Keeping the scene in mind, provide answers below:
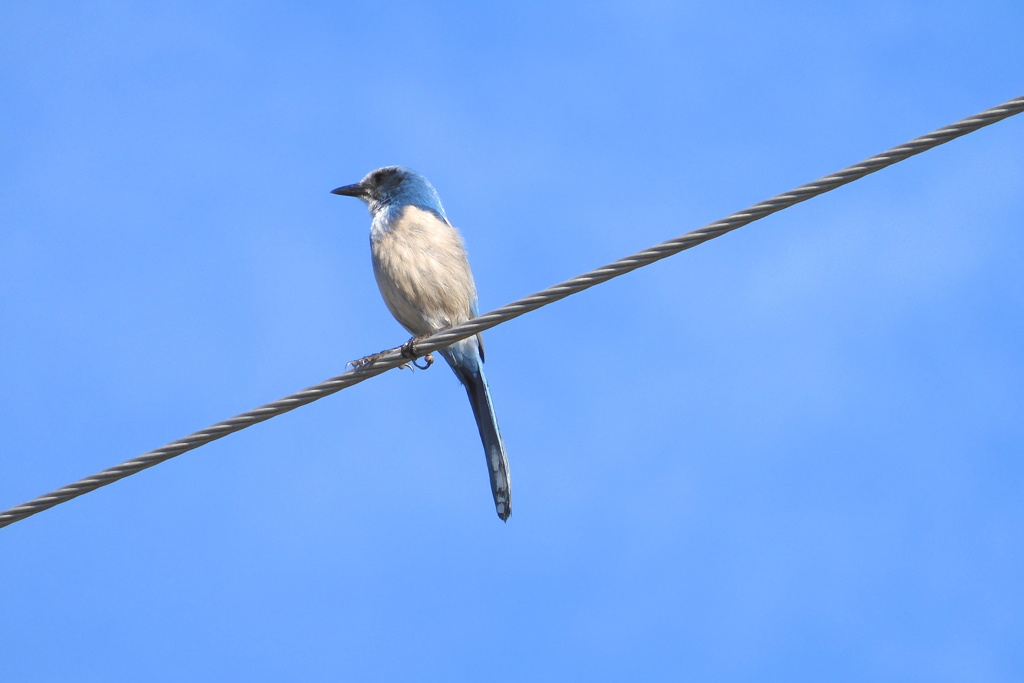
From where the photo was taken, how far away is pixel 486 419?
718cm

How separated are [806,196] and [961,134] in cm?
66

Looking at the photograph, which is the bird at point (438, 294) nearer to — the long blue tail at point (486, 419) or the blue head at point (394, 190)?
the long blue tail at point (486, 419)

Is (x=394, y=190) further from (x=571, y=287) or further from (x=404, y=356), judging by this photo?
(x=571, y=287)

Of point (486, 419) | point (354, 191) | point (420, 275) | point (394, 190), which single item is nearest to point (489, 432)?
point (486, 419)

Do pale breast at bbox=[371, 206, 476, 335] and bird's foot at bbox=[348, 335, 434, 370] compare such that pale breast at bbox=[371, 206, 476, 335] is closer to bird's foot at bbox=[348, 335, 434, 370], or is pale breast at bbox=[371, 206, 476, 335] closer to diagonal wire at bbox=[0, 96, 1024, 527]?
bird's foot at bbox=[348, 335, 434, 370]

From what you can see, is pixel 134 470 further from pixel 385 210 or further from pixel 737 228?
pixel 385 210

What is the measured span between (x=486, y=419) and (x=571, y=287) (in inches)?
114

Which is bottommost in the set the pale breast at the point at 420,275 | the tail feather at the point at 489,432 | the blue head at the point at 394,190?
the tail feather at the point at 489,432

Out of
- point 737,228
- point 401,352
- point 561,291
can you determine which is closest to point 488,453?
point 401,352

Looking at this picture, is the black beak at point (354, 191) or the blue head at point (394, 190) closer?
the blue head at point (394, 190)

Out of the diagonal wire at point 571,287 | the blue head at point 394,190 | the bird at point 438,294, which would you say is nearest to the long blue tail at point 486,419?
the bird at point 438,294

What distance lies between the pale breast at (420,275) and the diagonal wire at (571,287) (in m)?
2.42

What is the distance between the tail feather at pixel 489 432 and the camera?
6.95 meters

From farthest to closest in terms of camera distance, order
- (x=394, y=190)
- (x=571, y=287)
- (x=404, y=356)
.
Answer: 1. (x=394, y=190)
2. (x=404, y=356)
3. (x=571, y=287)
